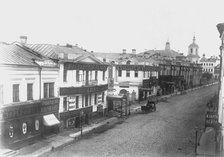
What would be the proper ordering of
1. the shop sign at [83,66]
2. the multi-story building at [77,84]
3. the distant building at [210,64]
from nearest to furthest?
1. the multi-story building at [77,84]
2. the shop sign at [83,66]
3. the distant building at [210,64]

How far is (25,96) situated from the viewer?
2088cm

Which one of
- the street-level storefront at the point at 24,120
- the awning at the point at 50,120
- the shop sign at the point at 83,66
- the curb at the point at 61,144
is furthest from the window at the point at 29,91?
the shop sign at the point at 83,66

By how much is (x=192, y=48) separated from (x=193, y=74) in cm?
2988

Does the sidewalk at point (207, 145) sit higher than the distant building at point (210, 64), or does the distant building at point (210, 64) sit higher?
the distant building at point (210, 64)

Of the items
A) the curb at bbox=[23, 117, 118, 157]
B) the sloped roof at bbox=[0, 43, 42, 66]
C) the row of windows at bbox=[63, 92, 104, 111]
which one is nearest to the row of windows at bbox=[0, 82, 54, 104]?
the sloped roof at bbox=[0, 43, 42, 66]

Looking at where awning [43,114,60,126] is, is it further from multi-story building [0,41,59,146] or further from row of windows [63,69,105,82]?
row of windows [63,69,105,82]

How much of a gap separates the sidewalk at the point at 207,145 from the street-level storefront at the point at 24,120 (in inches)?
480

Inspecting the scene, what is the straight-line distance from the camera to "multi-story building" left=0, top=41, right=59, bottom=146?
18.8 meters

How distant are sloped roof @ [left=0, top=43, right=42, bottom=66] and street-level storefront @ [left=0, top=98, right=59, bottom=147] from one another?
10.2 ft

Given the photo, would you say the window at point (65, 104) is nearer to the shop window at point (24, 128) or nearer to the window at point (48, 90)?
the window at point (48, 90)

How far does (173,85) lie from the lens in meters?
64.1

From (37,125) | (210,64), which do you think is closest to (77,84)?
(37,125)

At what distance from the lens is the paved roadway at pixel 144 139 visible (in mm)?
19062

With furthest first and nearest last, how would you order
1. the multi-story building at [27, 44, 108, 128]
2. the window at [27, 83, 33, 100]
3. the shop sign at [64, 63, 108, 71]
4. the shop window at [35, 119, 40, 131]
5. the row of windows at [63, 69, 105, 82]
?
the shop sign at [64, 63, 108, 71] < the row of windows at [63, 69, 105, 82] < the multi-story building at [27, 44, 108, 128] < the shop window at [35, 119, 40, 131] < the window at [27, 83, 33, 100]
